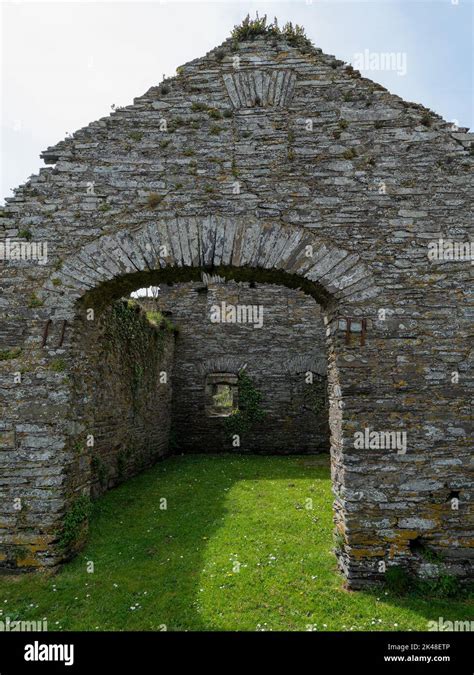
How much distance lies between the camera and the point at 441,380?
15.4 ft

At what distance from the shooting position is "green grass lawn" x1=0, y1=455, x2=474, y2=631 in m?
3.90

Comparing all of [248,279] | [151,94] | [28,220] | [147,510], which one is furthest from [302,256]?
[147,510]

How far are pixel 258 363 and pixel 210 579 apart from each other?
29.0 ft

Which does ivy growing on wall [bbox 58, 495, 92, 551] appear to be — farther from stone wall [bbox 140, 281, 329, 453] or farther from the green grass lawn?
stone wall [bbox 140, 281, 329, 453]

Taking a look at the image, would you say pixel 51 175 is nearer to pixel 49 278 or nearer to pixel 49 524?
pixel 49 278

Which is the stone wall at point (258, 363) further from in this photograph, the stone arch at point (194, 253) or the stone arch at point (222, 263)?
the stone arch at point (194, 253)

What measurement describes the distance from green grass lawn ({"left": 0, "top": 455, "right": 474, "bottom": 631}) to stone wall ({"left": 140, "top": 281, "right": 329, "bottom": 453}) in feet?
17.4

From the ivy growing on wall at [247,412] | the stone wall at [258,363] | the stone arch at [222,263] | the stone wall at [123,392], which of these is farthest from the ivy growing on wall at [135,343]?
the stone arch at [222,263]

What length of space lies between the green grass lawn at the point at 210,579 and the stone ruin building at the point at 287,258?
1.28 feet

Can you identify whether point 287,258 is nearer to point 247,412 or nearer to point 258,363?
point 258,363

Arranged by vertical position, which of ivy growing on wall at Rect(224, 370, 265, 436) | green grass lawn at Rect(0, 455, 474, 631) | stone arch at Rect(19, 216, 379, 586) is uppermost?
stone arch at Rect(19, 216, 379, 586)

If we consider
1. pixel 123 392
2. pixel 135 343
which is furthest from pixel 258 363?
pixel 123 392

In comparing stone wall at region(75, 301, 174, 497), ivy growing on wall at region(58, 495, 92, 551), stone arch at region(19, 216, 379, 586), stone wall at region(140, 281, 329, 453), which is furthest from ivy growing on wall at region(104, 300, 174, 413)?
ivy growing on wall at region(58, 495, 92, 551)

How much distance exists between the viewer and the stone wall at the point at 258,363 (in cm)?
1298
